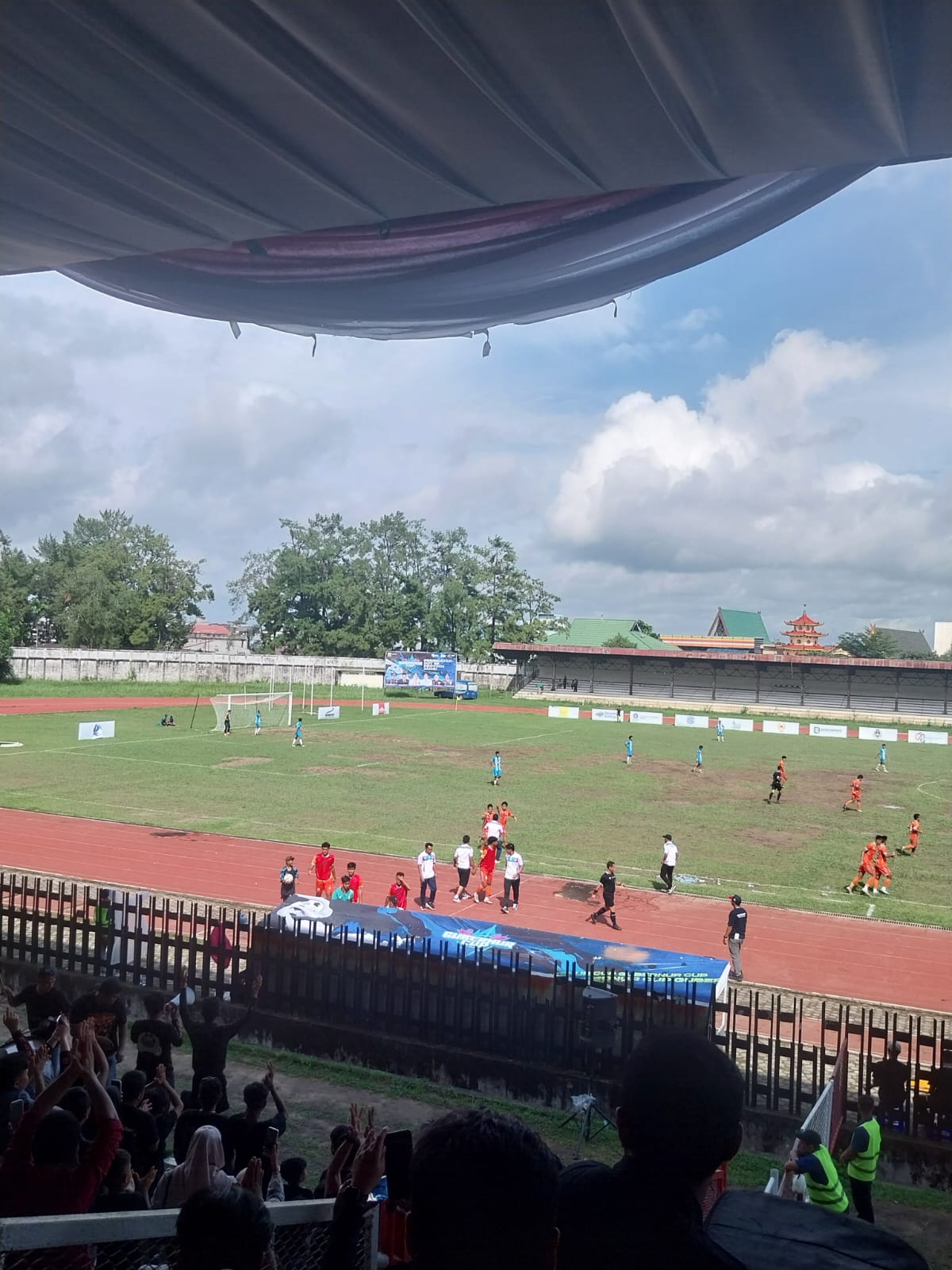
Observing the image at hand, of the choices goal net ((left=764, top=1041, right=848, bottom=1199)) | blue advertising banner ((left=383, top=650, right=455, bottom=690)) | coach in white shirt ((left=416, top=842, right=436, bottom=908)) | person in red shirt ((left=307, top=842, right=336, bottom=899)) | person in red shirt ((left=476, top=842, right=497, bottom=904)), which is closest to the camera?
goal net ((left=764, top=1041, right=848, bottom=1199))

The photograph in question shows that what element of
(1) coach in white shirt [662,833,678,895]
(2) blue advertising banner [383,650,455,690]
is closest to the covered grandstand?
(2) blue advertising banner [383,650,455,690]

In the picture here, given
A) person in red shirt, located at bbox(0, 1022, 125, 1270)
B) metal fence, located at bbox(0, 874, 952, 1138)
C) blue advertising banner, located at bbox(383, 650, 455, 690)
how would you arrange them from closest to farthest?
person in red shirt, located at bbox(0, 1022, 125, 1270)
metal fence, located at bbox(0, 874, 952, 1138)
blue advertising banner, located at bbox(383, 650, 455, 690)

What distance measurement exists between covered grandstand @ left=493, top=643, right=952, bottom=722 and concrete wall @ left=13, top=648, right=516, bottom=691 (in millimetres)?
6548

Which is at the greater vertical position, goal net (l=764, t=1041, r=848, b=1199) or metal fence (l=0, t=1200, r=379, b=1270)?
metal fence (l=0, t=1200, r=379, b=1270)

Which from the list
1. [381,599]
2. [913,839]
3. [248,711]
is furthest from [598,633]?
[913,839]

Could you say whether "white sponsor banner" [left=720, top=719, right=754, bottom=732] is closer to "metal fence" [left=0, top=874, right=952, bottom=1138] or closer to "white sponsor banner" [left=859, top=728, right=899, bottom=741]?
"white sponsor banner" [left=859, top=728, right=899, bottom=741]

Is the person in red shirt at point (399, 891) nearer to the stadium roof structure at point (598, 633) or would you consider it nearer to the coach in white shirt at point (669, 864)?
the coach in white shirt at point (669, 864)

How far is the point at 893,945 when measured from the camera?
14.4m

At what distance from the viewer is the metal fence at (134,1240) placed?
6.73 ft

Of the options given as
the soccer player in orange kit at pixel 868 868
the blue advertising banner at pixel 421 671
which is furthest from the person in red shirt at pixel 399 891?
the blue advertising banner at pixel 421 671

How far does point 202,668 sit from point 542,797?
4521cm

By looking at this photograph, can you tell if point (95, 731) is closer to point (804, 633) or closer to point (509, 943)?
point (509, 943)

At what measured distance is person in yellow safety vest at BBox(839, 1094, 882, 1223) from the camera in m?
6.03

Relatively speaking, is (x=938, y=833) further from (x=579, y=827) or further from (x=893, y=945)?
(x=893, y=945)
